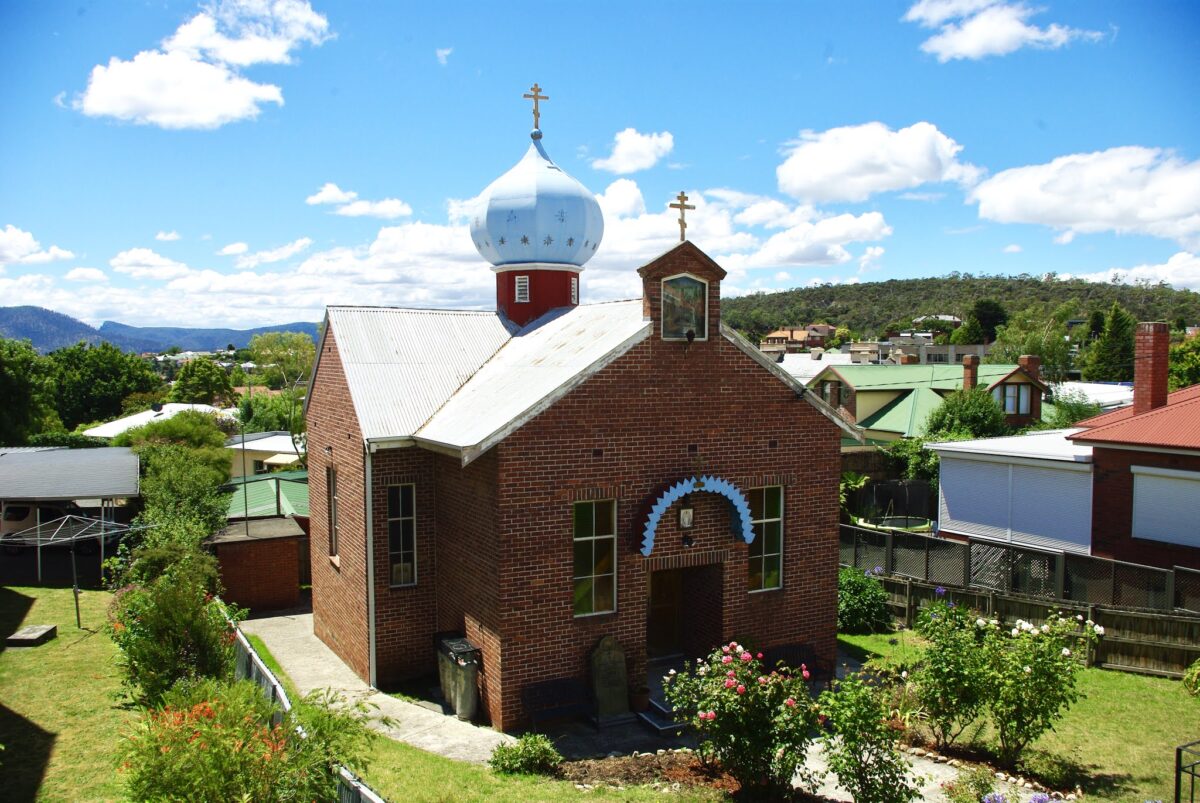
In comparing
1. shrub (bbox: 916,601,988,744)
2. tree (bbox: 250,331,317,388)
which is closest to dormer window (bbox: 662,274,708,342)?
shrub (bbox: 916,601,988,744)

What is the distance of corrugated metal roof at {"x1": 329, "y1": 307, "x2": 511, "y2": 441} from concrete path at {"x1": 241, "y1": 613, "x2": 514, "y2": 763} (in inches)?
166

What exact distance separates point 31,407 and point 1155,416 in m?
43.5

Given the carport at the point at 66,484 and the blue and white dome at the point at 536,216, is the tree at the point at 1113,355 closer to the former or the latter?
the blue and white dome at the point at 536,216

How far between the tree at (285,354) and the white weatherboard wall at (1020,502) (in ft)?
189

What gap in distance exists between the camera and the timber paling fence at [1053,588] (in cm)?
1482

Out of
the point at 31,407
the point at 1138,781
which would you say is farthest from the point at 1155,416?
the point at 31,407

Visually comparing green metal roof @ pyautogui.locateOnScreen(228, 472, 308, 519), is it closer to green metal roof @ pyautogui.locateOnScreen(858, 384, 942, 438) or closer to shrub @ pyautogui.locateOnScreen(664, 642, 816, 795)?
shrub @ pyautogui.locateOnScreen(664, 642, 816, 795)

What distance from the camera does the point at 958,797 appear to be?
9258 millimetres

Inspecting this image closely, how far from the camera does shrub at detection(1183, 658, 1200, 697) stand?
509 inches

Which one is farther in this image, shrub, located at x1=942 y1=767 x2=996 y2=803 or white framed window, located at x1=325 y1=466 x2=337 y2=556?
white framed window, located at x1=325 y1=466 x2=337 y2=556

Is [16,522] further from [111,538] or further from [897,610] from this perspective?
[897,610]

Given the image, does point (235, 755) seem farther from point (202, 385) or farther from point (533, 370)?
point (202, 385)

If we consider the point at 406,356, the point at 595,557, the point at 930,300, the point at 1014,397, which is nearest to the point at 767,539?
the point at 595,557

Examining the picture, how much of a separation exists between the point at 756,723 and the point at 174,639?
7.70 metres
